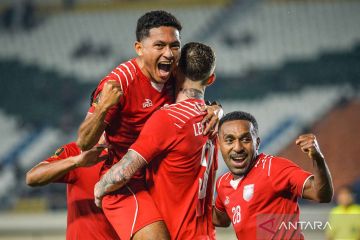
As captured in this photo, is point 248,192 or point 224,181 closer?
point 248,192

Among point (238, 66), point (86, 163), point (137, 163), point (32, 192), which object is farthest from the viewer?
point (238, 66)

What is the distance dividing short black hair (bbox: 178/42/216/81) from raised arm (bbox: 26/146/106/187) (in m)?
0.80

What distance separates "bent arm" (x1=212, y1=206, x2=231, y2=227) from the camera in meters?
4.77

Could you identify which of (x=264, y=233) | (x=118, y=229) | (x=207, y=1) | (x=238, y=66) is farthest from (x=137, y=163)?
(x=207, y=1)

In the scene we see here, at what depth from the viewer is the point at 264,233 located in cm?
429

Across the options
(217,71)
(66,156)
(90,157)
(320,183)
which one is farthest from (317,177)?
(217,71)

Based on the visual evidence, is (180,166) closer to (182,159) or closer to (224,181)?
(182,159)

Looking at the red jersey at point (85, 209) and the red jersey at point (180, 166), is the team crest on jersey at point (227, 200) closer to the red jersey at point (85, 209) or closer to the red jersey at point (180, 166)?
the red jersey at point (180, 166)

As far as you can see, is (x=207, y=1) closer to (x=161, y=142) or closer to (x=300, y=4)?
(x=300, y=4)

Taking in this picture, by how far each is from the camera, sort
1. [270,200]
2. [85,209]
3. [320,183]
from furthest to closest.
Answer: [85,209] → [270,200] → [320,183]

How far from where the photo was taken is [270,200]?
428 cm

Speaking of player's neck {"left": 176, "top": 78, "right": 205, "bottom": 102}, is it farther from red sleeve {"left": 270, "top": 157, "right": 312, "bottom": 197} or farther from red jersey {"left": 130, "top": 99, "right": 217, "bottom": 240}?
red sleeve {"left": 270, "top": 157, "right": 312, "bottom": 197}

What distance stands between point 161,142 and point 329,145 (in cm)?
1265

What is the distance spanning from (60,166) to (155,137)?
94cm
